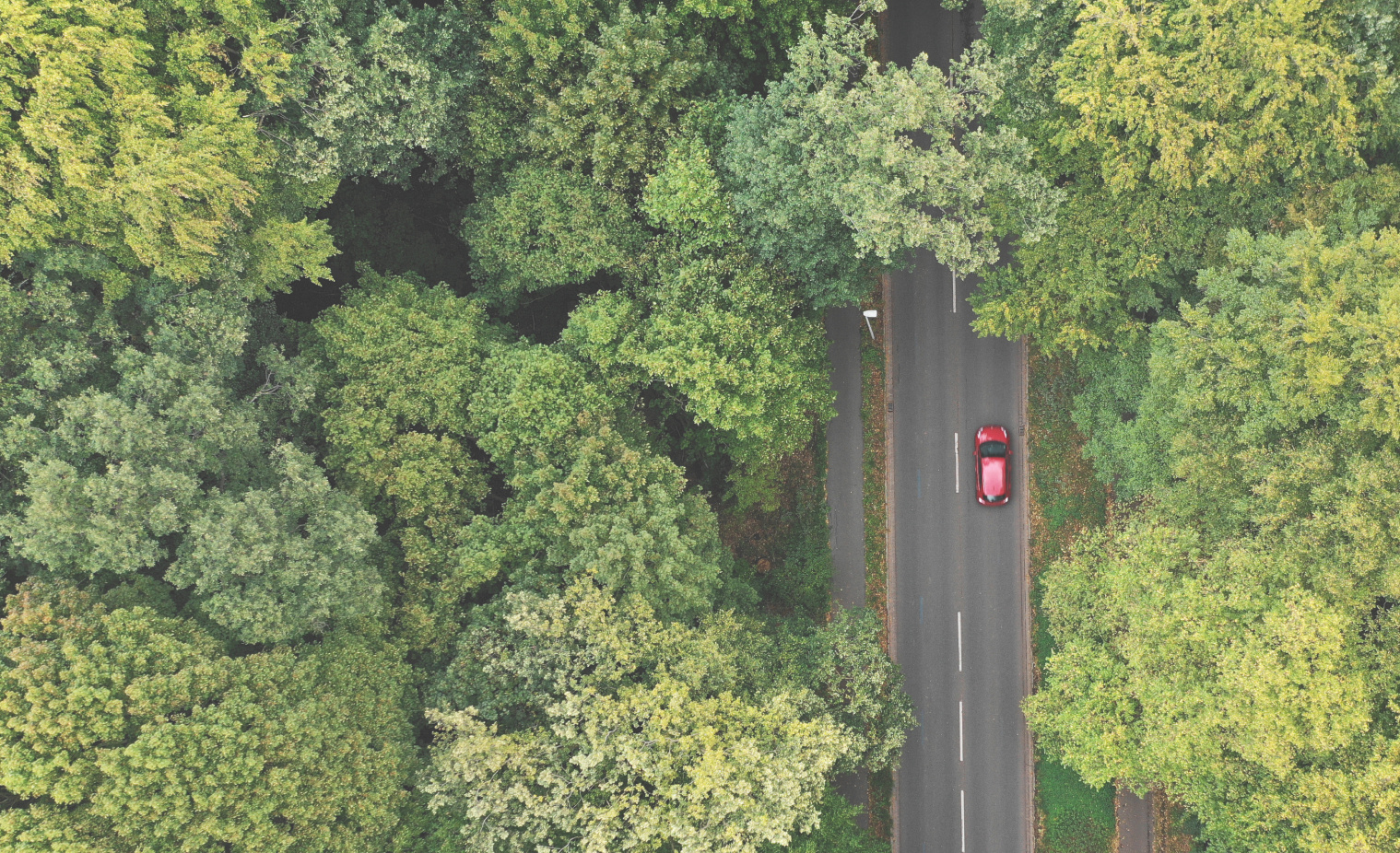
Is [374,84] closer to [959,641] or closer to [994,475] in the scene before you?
[994,475]

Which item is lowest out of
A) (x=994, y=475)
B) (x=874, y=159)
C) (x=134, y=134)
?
(x=994, y=475)

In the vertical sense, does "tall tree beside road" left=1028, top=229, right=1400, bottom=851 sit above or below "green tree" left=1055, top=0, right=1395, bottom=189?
below

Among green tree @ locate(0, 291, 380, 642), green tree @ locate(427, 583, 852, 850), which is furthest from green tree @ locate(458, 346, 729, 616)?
green tree @ locate(0, 291, 380, 642)

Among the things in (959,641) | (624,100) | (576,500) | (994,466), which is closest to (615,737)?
(576,500)

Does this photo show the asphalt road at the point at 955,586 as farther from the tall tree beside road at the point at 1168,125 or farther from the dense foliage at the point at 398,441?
the tall tree beside road at the point at 1168,125

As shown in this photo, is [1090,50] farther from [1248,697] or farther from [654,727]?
[654,727]

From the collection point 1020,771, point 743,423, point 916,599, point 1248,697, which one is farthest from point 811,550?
point 1248,697

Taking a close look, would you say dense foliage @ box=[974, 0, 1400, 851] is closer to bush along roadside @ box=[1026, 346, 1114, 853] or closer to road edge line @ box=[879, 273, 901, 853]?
bush along roadside @ box=[1026, 346, 1114, 853]
